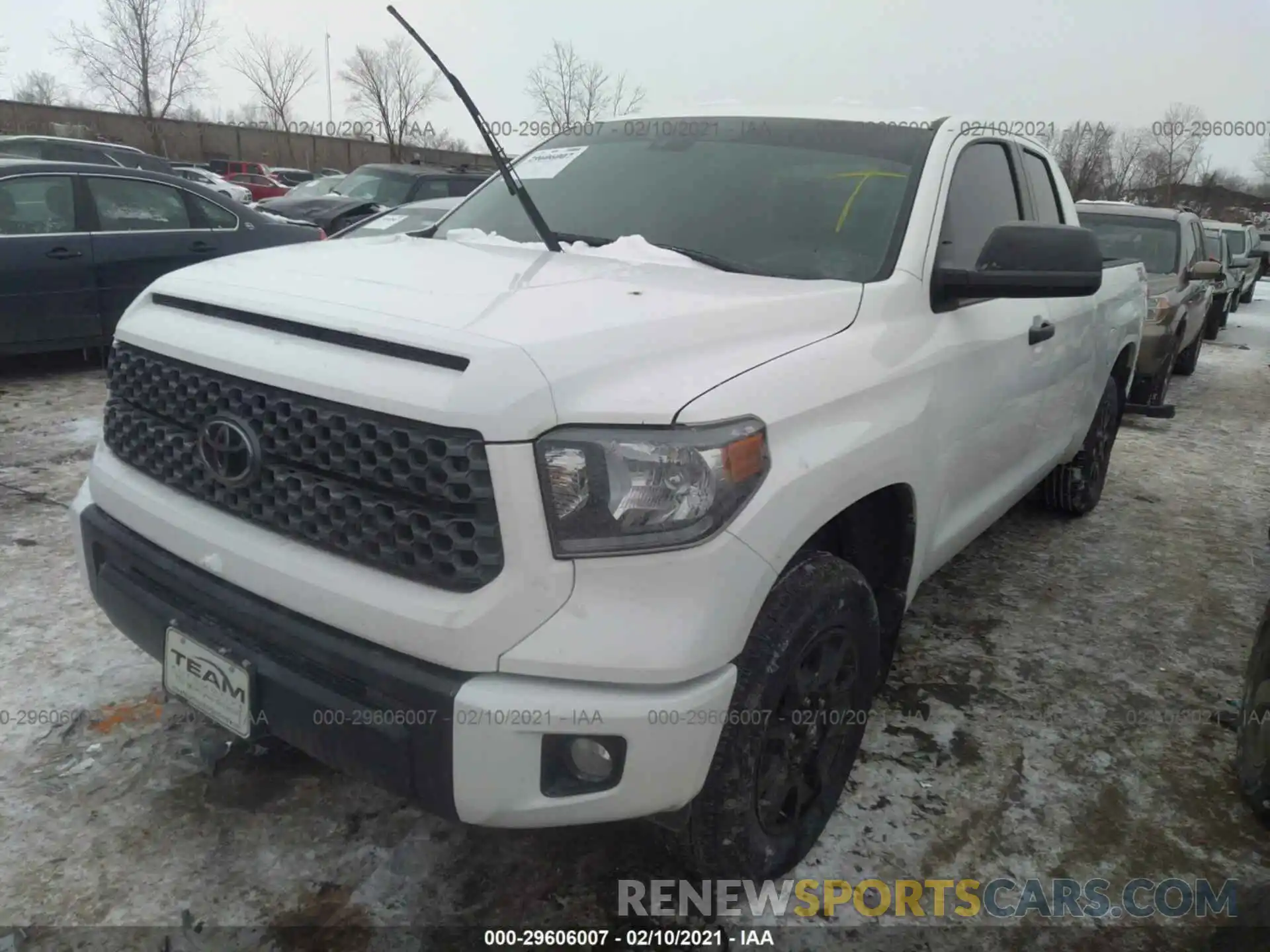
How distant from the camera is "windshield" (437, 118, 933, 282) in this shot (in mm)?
2631

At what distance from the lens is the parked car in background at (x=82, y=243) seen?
6109mm

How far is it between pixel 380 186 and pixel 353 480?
11.0 meters

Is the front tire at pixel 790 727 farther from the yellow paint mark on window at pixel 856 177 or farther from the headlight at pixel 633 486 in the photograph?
the yellow paint mark on window at pixel 856 177

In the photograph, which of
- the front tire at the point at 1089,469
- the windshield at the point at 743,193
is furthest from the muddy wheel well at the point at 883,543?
the front tire at the point at 1089,469

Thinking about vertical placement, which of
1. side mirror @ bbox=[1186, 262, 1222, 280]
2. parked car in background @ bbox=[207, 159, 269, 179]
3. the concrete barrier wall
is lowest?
side mirror @ bbox=[1186, 262, 1222, 280]

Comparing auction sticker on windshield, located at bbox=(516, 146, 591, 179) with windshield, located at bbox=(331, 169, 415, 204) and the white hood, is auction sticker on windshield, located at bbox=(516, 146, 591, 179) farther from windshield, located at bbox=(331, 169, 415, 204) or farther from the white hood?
windshield, located at bbox=(331, 169, 415, 204)

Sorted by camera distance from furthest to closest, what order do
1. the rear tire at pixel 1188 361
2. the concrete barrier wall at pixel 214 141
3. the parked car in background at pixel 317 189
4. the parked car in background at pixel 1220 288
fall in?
the concrete barrier wall at pixel 214 141 < the parked car in background at pixel 1220 288 < the parked car in background at pixel 317 189 < the rear tire at pixel 1188 361

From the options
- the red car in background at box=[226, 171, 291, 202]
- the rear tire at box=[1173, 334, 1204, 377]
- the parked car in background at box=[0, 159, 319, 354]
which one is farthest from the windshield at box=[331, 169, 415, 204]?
the red car in background at box=[226, 171, 291, 202]

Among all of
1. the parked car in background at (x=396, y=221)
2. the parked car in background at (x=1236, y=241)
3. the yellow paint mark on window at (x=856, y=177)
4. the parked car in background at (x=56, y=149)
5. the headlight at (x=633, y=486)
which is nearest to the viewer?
the headlight at (x=633, y=486)

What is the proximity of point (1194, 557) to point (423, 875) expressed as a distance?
13.5 feet

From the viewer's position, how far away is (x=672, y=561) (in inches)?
65.7

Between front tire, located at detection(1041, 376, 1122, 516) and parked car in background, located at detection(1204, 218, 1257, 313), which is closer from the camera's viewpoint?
front tire, located at detection(1041, 376, 1122, 516)

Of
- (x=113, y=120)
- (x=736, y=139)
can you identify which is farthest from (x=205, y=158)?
(x=736, y=139)

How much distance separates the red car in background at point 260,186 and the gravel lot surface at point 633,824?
22615 mm
